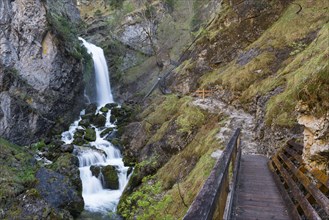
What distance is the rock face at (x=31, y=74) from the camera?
25.6 m

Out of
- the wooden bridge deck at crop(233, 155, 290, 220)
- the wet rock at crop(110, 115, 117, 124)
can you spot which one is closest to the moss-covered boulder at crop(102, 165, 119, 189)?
the wet rock at crop(110, 115, 117, 124)

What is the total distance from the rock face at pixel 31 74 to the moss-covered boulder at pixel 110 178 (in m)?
10.6

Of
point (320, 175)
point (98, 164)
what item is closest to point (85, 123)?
point (98, 164)

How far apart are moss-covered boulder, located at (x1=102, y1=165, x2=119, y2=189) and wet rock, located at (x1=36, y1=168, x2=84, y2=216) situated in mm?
2804

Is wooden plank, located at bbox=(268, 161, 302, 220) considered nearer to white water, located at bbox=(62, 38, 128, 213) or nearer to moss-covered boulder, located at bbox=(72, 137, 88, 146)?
white water, located at bbox=(62, 38, 128, 213)

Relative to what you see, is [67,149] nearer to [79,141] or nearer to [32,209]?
[79,141]

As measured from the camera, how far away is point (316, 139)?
5.23 m

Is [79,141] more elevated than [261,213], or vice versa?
[79,141]

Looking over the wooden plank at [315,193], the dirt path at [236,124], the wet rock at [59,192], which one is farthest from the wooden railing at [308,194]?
the wet rock at [59,192]

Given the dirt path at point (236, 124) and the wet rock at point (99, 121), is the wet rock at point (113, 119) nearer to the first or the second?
the wet rock at point (99, 121)

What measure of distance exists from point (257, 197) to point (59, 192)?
1333cm

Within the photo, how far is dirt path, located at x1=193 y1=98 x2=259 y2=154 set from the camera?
12322mm

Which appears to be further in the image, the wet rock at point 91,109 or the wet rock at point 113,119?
the wet rock at point 91,109

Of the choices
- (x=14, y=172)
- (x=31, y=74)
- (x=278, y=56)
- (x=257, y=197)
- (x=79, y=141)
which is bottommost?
(x=257, y=197)
